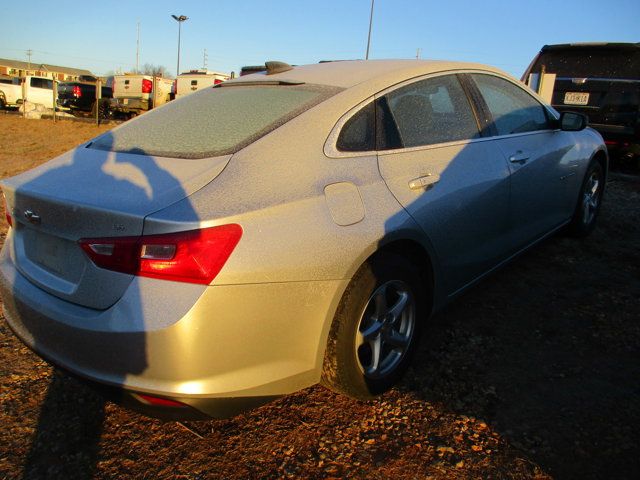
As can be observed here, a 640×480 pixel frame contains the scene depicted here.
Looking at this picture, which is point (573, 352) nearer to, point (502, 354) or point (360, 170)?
point (502, 354)

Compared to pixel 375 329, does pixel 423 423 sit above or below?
below

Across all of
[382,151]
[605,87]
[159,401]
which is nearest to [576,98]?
[605,87]

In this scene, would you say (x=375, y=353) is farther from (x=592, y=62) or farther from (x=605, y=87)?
(x=592, y=62)

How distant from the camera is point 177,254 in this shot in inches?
67.2

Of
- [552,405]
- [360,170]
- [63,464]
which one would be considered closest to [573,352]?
[552,405]

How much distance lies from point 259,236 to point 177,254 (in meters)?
0.29

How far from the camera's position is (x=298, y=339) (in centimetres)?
196

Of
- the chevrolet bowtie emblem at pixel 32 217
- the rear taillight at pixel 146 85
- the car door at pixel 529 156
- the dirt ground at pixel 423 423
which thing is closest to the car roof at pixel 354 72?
the car door at pixel 529 156

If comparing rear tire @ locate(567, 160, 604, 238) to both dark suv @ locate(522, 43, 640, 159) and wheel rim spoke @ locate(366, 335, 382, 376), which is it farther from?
dark suv @ locate(522, 43, 640, 159)

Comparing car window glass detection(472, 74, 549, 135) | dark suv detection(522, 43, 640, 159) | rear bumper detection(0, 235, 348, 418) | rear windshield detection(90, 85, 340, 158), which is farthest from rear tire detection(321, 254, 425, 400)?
dark suv detection(522, 43, 640, 159)

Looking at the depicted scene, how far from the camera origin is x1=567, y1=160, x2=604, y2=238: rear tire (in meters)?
4.57

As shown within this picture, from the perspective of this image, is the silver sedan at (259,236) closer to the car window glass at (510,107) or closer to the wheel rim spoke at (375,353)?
the wheel rim spoke at (375,353)

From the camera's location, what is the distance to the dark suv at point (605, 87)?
7.90 meters

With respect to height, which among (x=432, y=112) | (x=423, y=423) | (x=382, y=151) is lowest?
(x=423, y=423)
